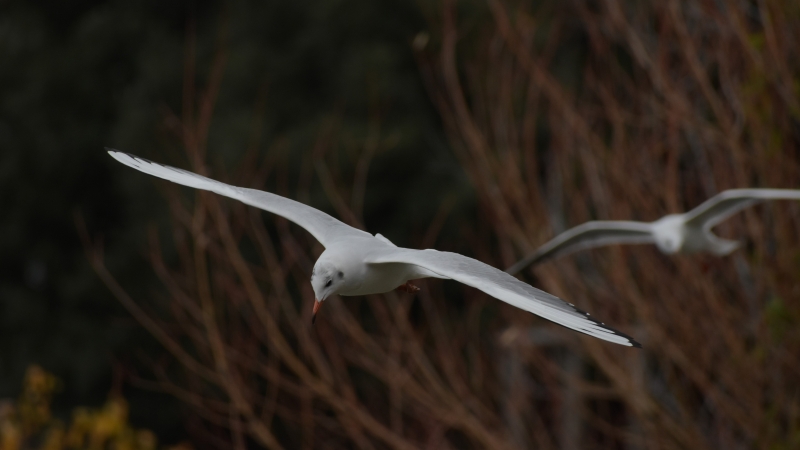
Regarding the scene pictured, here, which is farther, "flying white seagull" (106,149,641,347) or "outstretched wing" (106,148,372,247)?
"outstretched wing" (106,148,372,247)

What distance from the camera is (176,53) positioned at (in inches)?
525

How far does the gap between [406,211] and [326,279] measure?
9.25 m

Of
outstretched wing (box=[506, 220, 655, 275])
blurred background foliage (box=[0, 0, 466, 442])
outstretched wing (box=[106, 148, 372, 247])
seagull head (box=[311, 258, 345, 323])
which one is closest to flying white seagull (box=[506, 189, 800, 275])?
outstretched wing (box=[506, 220, 655, 275])

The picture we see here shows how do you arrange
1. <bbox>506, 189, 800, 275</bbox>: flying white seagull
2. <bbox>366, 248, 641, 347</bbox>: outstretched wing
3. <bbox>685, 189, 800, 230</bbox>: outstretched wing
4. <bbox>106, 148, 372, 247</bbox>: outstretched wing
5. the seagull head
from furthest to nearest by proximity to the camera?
<bbox>506, 189, 800, 275</bbox>: flying white seagull → <bbox>685, 189, 800, 230</bbox>: outstretched wing → <bbox>106, 148, 372, 247</bbox>: outstretched wing → the seagull head → <bbox>366, 248, 641, 347</bbox>: outstretched wing

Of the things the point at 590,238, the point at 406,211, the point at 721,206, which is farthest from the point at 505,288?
the point at 406,211

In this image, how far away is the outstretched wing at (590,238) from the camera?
506cm

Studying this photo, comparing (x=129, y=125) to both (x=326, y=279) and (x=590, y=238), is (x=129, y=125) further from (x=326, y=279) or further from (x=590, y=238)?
(x=326, y=279)

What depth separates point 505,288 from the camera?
2.65 meters

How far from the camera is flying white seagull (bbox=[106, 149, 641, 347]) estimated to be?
2.57 meters

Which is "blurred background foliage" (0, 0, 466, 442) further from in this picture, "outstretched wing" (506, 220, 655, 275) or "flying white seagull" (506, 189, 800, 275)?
"flying white seagull" (506, 189, 800, 275)

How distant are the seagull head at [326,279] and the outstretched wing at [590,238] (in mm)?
2082

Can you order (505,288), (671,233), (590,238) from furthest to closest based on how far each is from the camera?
(590,238) → (671,233) → (505,288)

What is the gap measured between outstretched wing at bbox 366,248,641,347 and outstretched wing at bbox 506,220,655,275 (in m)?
2.13

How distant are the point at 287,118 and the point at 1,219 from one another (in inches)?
141
